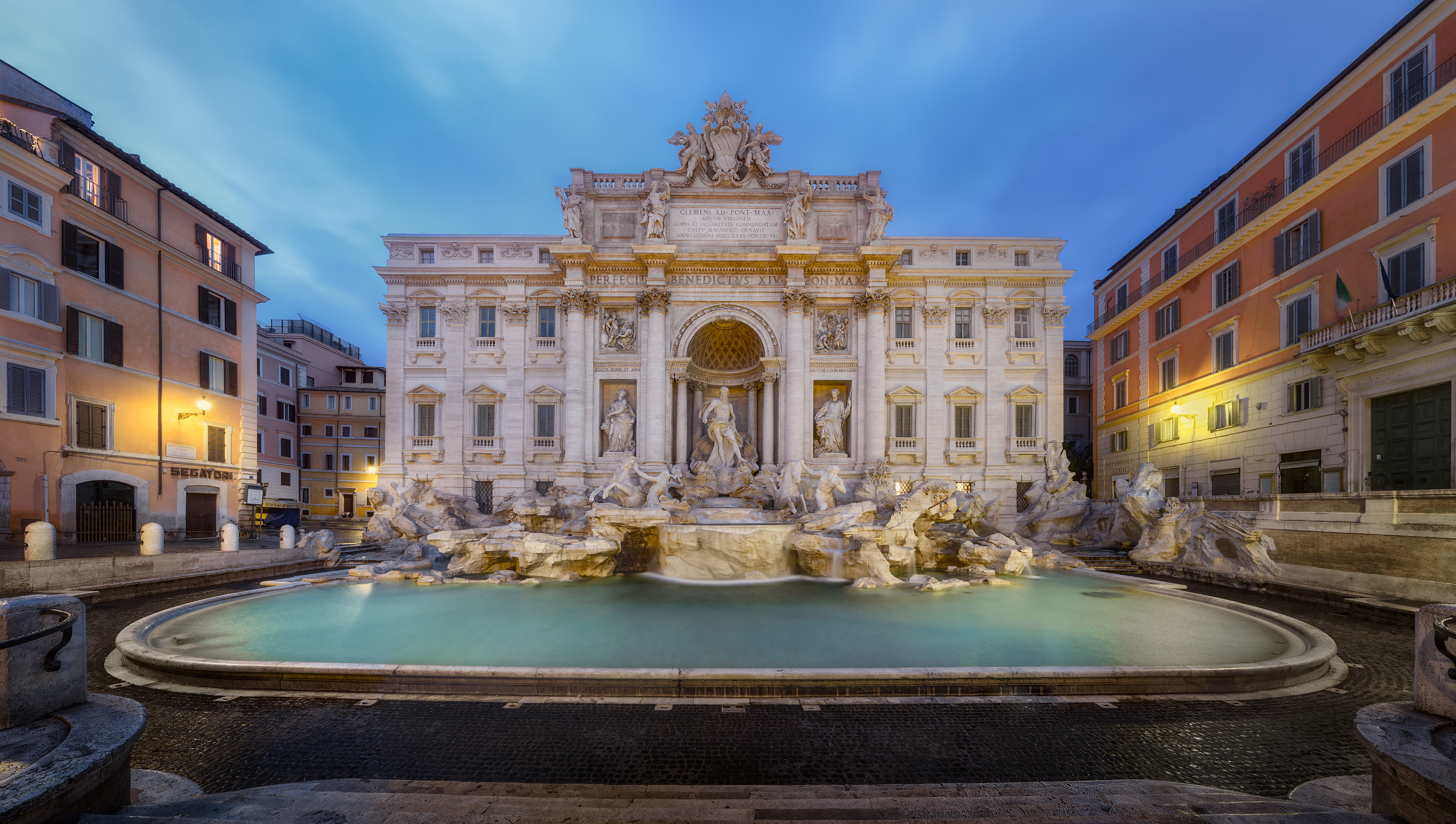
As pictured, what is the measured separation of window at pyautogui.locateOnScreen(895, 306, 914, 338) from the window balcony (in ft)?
0.98

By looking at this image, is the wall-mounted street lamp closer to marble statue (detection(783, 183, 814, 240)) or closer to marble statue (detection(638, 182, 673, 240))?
marble statue (detection(638, 182, 673, 240))

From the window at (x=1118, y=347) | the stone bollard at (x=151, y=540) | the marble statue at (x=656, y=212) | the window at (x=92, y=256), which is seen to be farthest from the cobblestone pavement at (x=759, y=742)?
the window at (x=1118, y=347)

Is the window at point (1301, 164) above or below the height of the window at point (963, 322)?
above

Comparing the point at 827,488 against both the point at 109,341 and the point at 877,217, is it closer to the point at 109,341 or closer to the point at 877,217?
the point at 877,217

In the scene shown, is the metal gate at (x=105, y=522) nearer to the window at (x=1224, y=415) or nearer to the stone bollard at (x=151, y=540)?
the stone bollard at (x=151, y=540)

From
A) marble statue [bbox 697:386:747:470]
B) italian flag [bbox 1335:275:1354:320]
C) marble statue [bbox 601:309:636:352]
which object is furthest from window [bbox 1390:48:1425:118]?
marble statue [bbox 601:309:636:352]

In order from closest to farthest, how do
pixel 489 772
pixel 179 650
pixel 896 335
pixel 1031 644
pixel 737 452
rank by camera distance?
pixel 489 772 < pixel 179 650 < pixel 1031 644 < pixel 737 452 < pixel 896 335

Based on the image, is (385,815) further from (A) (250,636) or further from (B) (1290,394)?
(B) (1290,394)

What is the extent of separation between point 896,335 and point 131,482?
29.1 meters

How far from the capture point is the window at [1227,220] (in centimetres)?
2286

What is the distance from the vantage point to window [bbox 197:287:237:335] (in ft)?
71.9

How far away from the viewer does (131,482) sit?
18812 millimetres

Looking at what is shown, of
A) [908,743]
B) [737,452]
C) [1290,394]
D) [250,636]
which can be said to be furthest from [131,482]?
[1290,394]

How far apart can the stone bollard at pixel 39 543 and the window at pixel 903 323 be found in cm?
2631
